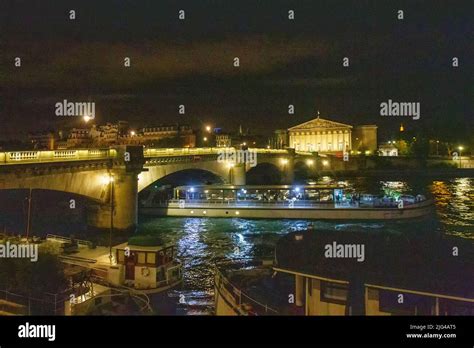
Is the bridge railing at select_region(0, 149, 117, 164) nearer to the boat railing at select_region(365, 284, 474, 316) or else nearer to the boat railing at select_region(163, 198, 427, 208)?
the boat railing at select_region(163, 198, 427, 208)

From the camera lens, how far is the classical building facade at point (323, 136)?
16862cm

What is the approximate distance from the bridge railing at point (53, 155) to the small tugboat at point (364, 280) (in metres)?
18.8

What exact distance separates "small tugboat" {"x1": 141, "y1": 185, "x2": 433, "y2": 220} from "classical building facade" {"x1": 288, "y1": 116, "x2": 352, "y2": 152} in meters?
112

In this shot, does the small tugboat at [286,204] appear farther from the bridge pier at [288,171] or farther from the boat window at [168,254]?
the bridge pier at [288,171]

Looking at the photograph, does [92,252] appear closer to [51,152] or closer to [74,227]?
[51,152]

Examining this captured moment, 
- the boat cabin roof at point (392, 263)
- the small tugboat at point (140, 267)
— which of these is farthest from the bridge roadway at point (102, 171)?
the boat cabin roof at point (392, 263)

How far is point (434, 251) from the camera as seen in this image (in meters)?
14.9

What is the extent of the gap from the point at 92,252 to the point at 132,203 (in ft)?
48.3

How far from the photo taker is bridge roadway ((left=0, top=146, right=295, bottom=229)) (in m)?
30.9

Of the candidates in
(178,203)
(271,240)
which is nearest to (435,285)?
(271,240)

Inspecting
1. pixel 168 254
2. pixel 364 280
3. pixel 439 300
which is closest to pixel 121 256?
pixel 168 254

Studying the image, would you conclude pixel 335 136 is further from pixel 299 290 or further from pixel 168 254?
pixel 299 290

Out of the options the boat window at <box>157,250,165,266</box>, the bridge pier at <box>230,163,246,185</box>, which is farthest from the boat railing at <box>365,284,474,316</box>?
the bridge pier at <box>230,163,246,185</box>

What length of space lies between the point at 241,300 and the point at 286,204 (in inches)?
1426
